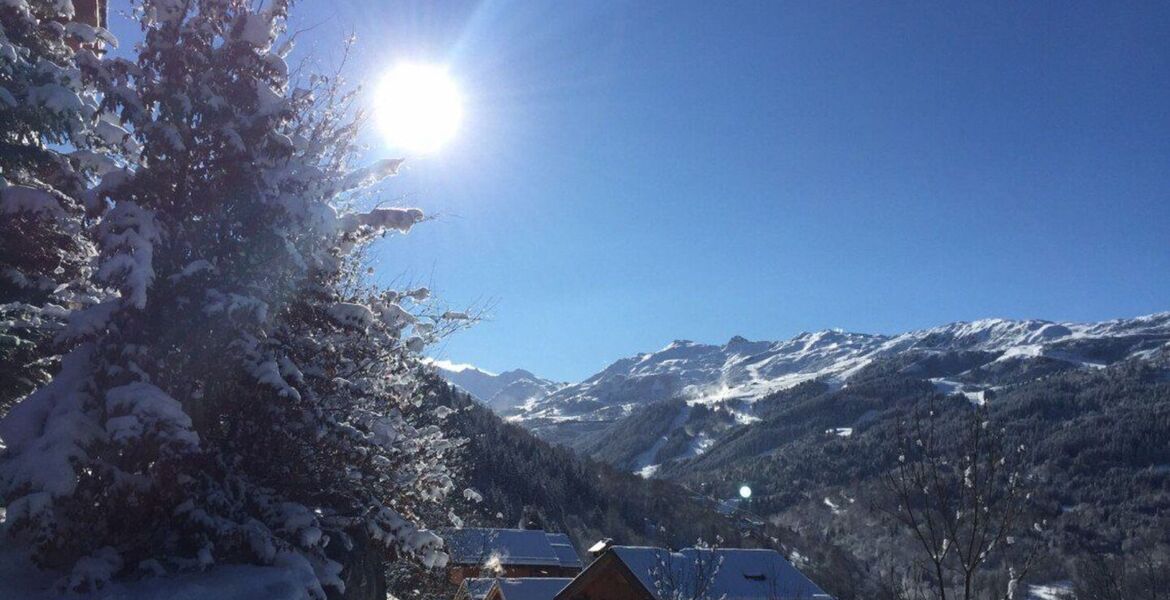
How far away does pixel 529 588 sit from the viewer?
1564 inches

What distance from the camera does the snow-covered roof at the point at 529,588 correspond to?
3875 cm

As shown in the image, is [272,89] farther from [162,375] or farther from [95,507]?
[95,507]

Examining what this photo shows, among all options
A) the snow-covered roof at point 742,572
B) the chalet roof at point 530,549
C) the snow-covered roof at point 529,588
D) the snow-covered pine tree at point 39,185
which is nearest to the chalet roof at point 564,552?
the chalet roof at point 530,549

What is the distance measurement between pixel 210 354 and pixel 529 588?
3544 centimetres

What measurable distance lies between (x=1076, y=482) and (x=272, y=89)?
21654 centimetres

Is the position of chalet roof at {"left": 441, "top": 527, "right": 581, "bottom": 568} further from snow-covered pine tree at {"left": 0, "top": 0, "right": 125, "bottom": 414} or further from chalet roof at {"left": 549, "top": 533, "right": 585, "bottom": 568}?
snow-covered pine tree at {"left": 0, "top": 0, "right": 125, "bottom": 414}

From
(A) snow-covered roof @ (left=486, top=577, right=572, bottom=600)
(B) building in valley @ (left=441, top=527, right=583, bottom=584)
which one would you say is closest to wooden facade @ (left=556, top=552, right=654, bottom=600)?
(A) snow-covered roof @ (left=486, top=577, right=572, bottom=600)

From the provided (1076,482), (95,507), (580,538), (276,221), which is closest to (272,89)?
(276,221)

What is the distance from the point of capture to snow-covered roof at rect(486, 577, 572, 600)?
3875cm

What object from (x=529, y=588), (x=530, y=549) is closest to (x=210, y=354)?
(x=529, y=588)

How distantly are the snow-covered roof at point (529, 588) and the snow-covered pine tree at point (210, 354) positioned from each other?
31.4m

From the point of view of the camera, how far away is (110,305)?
701 cm

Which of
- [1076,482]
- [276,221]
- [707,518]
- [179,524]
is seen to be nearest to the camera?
[179,524]

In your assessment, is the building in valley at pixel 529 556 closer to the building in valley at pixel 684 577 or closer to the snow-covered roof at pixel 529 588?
the snow-covered roof at pixel 529 588
